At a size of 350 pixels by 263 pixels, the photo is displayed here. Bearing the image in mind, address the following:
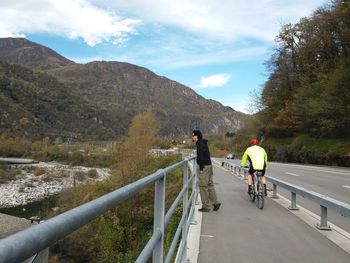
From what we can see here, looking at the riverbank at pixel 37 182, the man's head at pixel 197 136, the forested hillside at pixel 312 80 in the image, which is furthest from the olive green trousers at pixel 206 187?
the riverbank at pixel 37 182

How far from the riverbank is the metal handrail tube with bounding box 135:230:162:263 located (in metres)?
71.3

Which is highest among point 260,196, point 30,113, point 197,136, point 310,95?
point 30,113

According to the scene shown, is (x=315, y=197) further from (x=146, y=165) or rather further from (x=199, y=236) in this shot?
→ (x=146, y=165)

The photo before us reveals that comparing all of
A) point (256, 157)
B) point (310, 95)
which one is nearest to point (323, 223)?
point (256, 157)

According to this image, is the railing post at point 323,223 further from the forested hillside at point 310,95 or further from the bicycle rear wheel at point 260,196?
the forested hillside at point 310,95

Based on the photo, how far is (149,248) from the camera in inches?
109

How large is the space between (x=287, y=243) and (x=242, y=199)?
6.48 m

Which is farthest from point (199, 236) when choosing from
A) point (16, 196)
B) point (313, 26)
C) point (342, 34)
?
point (16, 196)

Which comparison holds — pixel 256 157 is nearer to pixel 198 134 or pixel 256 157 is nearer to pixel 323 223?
pixel 198 134

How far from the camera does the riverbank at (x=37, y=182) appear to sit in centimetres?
8219

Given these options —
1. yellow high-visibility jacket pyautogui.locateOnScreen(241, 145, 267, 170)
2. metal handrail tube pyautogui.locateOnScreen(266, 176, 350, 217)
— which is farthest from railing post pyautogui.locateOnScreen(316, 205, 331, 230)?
yellow high-visibility jacket pyautogui.locateOnScreen(241, 145, 267, 170)

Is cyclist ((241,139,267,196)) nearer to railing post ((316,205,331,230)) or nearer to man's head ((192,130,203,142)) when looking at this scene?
man's head ((192,130,203,142))

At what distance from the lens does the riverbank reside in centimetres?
8219

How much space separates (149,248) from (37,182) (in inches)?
4189
